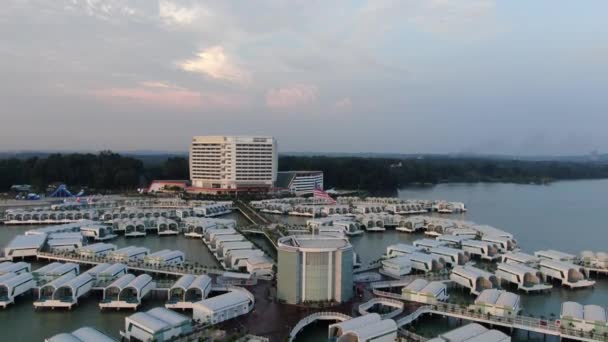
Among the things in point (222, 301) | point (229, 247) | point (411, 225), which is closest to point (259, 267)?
point (229, 247)

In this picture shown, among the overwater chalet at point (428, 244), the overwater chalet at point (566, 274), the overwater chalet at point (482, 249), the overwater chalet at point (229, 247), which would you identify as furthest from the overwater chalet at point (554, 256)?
the overwater chalet at point (229, 247)

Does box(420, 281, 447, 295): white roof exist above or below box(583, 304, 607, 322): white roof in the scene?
above

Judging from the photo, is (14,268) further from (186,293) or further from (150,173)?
(150,173)

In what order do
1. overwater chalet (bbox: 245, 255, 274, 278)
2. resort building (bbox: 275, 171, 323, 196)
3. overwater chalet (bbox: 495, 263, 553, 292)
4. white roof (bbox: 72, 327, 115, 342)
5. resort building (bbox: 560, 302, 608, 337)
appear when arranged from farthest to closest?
resort building (bbox: 275, 171, 323, 196) → overwater chalet (bbox: 245, 255, 274, 278) → overwater chalet (bbox: 495, 263, 553, 292) → resort building (bbox: 560, 302, 608, 337) → white roof (bbox: 72, 327, 115, 342)

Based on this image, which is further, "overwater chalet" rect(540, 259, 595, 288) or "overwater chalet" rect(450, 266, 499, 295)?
"overwater chalet" rect(540, 259, 595, 288)

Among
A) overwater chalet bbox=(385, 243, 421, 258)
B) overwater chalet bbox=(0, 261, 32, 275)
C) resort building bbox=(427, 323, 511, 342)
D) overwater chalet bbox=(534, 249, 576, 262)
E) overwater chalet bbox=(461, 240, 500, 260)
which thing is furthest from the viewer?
overwater chalet bbox=(461, 240, 500, 260)

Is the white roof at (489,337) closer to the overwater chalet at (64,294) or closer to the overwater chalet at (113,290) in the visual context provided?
the overwater chalet at (113,290)

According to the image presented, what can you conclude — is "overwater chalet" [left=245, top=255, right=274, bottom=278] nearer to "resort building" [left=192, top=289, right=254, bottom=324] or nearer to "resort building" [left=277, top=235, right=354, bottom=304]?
"resort building" [left=277, top=235, right=354, bottom=304]

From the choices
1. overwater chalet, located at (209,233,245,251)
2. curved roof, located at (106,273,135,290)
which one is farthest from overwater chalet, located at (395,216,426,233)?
curved roof, located at (106,273,135,290)
